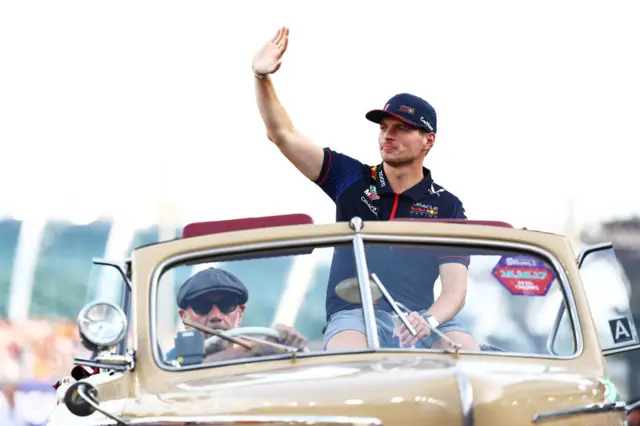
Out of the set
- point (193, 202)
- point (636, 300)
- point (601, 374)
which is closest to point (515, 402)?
point (601, 374)

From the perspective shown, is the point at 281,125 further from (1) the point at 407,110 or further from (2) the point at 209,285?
(2) the point at 209,285

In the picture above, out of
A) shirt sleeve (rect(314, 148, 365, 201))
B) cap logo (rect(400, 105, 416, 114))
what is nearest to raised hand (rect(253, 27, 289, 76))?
shirt sleeve (rect(314, 148, 365, 201))

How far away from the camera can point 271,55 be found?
782cm

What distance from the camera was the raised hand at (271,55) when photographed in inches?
307

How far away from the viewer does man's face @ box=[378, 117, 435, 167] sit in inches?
308

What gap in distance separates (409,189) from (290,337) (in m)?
1.91

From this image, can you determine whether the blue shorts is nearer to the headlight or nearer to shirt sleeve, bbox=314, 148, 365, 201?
the headlight

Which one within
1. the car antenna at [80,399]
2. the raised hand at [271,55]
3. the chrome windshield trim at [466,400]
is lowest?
the chrome windshield trim at [466,400]

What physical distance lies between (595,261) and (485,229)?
0.47 m

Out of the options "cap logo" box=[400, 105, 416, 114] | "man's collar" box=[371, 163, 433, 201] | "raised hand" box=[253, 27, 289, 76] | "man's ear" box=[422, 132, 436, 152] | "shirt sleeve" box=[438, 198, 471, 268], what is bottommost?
"shirt sleeve" box=[438, 198, 471, 268]

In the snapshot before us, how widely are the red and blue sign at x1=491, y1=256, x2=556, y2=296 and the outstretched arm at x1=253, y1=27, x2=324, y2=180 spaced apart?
1634 millimetres

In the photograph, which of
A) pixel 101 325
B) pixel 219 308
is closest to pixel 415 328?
pixel 219 308

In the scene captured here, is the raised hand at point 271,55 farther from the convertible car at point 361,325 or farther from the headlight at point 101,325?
the headlight at point 101,325

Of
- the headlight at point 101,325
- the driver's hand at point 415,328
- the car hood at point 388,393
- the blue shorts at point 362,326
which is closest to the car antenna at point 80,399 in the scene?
the car hood at point 388,393
